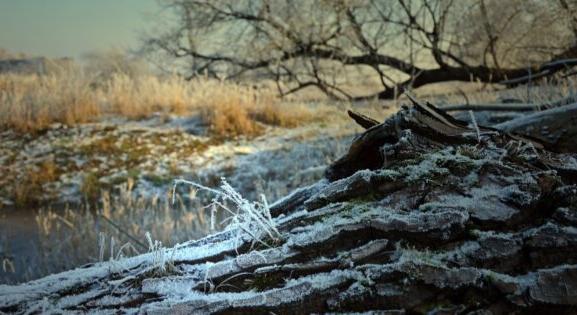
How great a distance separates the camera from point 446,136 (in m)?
1.57

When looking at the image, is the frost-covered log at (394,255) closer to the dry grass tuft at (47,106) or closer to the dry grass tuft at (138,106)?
the dry grass tuft at (138,106)

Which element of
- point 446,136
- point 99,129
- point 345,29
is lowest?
point 99,129

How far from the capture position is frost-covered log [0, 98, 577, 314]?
1.13 metres

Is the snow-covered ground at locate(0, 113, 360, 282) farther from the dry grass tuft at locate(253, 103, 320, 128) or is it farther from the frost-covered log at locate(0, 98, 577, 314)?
the frost-covered log at locate(0, 98, 577, 314)

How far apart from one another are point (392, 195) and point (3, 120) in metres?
8.62

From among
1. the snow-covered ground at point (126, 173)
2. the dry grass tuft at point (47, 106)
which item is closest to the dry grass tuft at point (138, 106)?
the dry grass tuft at point (47, 106)

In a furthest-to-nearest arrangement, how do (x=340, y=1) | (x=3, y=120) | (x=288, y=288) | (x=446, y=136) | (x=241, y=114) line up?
(x=340, y=1)
(x=241, y=114)
(x=3, y=120)
(x=446, y=136)
(x=288, y=288)

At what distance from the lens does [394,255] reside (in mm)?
1195

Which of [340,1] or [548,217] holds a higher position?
[340,1]

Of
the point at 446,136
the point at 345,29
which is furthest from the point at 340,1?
the point at 446,136

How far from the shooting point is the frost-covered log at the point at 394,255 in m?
1.13

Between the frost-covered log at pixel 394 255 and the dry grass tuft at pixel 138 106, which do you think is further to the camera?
the dry grass tuft at pixel 138 106

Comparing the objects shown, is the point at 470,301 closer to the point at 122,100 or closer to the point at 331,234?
the point at 331,234

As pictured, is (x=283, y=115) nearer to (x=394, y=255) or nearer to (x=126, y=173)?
(x=126, y=173)
